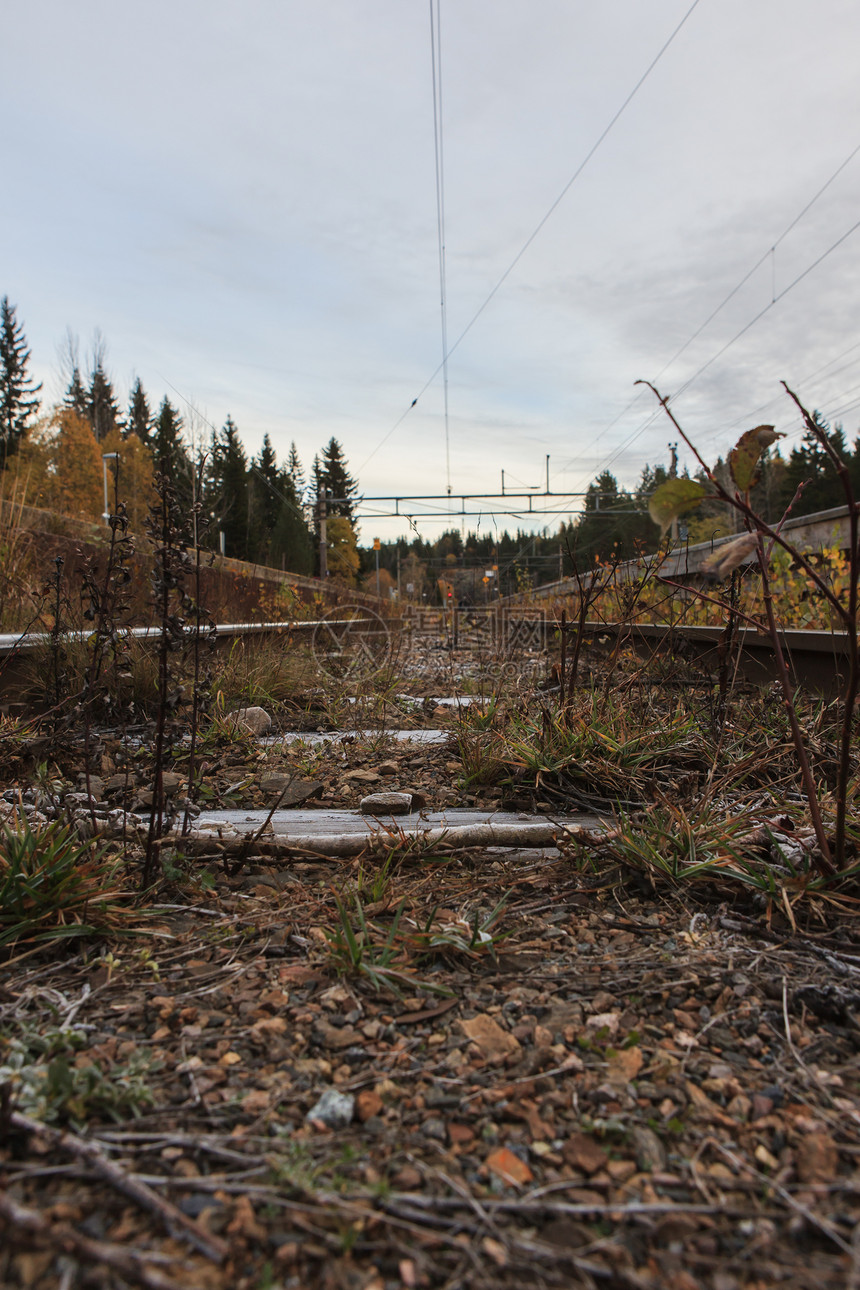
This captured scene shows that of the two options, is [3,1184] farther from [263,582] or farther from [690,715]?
[263,582]

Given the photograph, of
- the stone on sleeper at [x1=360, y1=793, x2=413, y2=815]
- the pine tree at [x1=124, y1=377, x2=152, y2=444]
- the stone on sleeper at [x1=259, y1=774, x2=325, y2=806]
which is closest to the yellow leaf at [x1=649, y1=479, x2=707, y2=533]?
the stone on sleeper at [x1=360, y1=793, x2=413, y2=815]

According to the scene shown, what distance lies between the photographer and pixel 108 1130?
1.13 m

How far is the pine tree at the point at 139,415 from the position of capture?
61844 millimetres

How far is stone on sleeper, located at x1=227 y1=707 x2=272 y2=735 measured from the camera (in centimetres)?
432

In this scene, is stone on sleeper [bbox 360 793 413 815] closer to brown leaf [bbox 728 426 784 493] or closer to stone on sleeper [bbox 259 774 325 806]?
stone on sleeper [bbox 259 774 325 806]

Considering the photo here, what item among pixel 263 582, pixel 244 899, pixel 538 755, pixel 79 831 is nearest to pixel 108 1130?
pixel 244 899

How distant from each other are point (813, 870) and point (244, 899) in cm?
156

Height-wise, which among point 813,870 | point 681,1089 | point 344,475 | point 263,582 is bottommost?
point 681,1089

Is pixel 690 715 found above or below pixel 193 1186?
above

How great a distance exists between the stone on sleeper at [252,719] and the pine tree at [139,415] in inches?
2405

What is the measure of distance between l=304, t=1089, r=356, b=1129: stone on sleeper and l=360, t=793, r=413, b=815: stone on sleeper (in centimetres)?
162

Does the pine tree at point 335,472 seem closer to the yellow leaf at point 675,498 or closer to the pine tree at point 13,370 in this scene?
the pine tree at point 13,370

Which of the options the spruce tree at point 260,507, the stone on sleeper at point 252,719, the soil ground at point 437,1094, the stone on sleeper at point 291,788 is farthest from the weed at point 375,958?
the spruce tree at point 260,507

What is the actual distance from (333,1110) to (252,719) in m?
3.48
